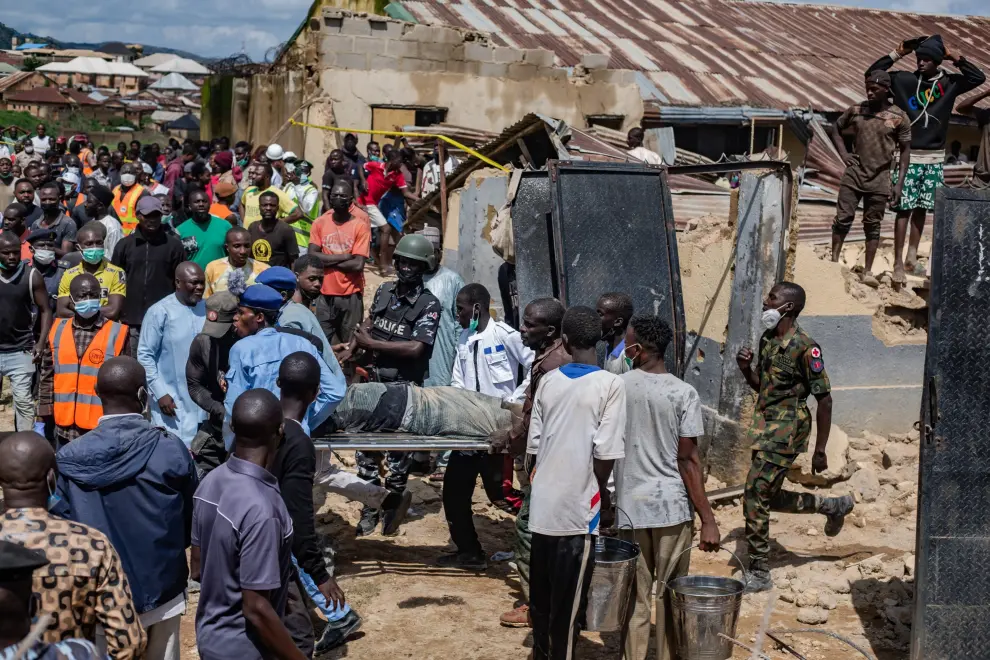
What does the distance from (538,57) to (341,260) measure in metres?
Result: 9.25

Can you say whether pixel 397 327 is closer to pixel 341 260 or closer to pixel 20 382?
pixel 341 260

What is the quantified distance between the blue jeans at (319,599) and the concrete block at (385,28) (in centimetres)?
1274

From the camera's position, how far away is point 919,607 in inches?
213

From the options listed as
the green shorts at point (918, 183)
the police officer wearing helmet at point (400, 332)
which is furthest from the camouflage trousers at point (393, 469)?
the green shorts at point (918, 183)

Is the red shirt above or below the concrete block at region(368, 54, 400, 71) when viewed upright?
below

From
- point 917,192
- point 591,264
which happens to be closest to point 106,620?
point 591,264

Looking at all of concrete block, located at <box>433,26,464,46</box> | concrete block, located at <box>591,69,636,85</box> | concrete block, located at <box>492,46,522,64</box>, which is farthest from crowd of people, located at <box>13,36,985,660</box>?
concrete block, located at <box>591,69,636,85</box>

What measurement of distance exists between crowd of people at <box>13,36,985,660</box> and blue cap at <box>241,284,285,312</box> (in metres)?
0.03

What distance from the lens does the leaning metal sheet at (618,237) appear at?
320 inches

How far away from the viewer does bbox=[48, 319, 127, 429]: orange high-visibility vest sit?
6.92 m

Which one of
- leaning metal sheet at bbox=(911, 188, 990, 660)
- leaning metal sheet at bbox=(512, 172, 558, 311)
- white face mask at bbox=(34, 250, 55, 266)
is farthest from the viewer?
white face mask at bbox=(34, 250, 55, 266)

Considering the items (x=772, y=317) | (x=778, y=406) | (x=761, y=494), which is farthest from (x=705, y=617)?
(x=772, y=317)

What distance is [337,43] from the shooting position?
1698 centimetres

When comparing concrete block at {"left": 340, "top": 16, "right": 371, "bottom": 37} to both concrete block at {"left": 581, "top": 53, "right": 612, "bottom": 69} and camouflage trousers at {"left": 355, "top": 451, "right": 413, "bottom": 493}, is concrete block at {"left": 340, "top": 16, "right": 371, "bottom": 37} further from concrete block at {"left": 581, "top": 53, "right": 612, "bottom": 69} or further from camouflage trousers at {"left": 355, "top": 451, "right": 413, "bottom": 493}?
camouflage trousers at {"left": 355, "top": 451, "right": 413, "bottom": 493}
